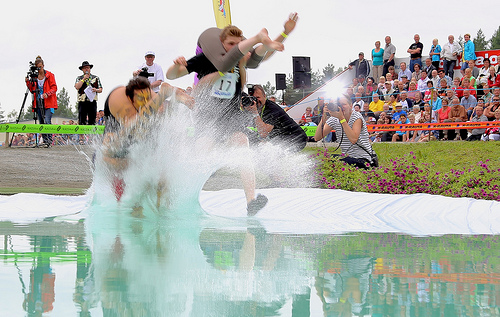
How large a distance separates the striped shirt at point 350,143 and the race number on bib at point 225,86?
7.70 feet

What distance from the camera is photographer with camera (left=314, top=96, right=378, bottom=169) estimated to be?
7.42 meters

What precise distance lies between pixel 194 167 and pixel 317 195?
1547mm

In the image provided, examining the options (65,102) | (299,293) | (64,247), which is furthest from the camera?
(65,102)

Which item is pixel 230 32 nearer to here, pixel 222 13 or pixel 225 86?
pixel 225 86

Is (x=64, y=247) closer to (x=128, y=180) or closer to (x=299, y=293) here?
(x=299, y=293)

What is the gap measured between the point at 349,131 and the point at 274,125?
1.60 metres

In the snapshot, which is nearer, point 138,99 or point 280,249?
point 280,249

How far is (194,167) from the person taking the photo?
5738 millimetres

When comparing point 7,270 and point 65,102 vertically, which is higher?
point 65,102

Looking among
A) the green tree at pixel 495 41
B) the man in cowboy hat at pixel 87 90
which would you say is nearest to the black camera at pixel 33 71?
the man in cowboy hat at pixel 87 90

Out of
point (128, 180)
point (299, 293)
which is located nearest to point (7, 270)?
point (299, 293)

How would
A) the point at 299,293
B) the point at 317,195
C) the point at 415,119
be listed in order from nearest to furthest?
the point at 299,293 < the point at 317,195 < the point at 415,119

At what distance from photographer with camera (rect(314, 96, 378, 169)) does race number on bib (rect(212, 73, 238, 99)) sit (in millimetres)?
1977

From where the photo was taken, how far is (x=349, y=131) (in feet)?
24.3
